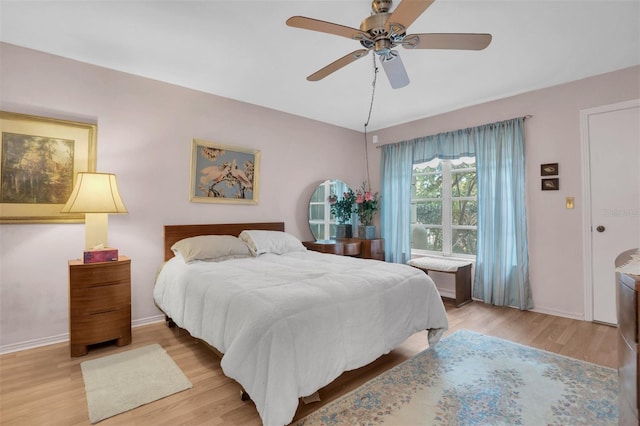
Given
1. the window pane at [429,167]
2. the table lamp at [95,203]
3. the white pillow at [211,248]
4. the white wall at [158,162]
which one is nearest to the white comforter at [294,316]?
the white pillow at [211,248]

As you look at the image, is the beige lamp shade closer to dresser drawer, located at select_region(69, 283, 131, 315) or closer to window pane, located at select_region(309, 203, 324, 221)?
dresser drawer, located at select_region(69, 283, 131, 315)

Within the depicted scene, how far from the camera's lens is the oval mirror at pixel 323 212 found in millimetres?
4602

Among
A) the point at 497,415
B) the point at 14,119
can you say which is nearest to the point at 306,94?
the point at 14,119

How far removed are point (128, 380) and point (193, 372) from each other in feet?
1.35

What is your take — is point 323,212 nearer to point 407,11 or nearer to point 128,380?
point 128,380

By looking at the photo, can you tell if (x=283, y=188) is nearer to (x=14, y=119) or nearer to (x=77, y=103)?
(x=77, y=103)

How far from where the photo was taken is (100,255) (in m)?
2.59

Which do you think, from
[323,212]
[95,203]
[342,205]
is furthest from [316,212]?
[95,203]

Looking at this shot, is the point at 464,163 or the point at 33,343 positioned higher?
the point at 464,163

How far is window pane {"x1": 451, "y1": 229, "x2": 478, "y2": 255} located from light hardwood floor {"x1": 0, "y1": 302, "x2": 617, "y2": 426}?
1.03 meters

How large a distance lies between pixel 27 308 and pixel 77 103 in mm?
1858

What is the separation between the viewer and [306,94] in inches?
145

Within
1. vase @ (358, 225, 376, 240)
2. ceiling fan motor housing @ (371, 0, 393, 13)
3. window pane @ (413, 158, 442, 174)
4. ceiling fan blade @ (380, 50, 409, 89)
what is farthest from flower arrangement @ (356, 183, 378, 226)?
ceiling fan motor housing @ (371, 0, 393, 13)

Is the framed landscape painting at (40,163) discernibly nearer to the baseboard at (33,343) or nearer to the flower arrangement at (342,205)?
the baseboard at (33,343)
